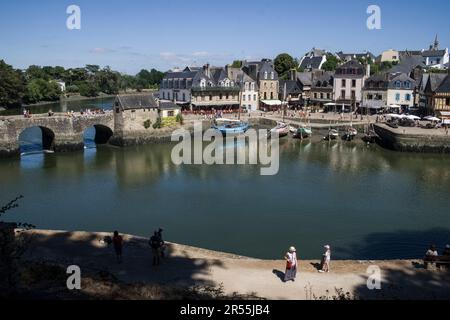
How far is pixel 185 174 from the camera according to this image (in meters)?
36.1

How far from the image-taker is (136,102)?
1946 inches

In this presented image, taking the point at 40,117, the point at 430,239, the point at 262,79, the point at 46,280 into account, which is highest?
the point at 262,79

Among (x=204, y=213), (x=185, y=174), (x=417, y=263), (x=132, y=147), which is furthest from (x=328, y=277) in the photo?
(x=132, y=147)

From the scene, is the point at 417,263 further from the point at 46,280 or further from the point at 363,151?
the point at 363,151

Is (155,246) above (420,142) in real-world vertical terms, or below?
below

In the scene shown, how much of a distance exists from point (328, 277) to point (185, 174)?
22791 millimetres

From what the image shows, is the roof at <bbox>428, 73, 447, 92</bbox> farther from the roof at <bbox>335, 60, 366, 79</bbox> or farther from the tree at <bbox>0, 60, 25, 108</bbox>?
the tree at <bbox>0, 60, 25, 108</bbox>

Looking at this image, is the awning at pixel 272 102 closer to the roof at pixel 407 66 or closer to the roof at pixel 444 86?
the roof at pixel 407 66

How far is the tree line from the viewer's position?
86.7 metres

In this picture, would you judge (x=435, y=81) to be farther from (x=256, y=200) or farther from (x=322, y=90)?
(x=256, y=200)

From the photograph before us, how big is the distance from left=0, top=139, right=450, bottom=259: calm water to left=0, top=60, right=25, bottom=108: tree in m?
47.2
